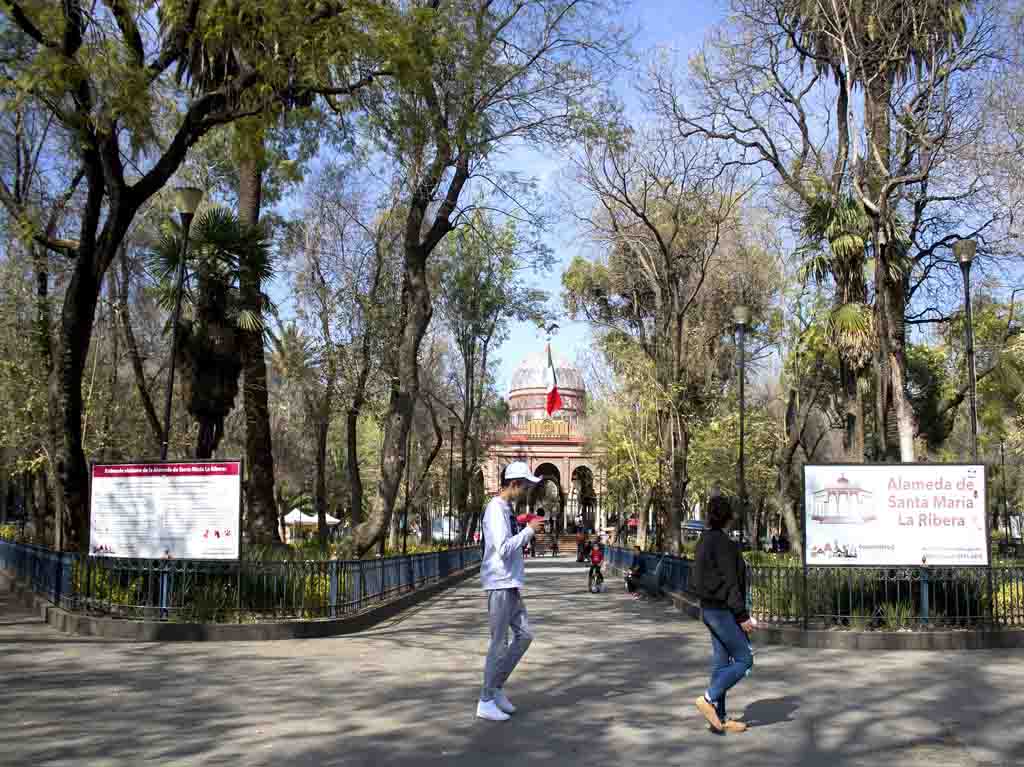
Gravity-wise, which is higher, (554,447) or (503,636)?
(554,447)

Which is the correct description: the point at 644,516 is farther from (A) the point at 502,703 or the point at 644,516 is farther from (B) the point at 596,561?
(A) the point at 502,703

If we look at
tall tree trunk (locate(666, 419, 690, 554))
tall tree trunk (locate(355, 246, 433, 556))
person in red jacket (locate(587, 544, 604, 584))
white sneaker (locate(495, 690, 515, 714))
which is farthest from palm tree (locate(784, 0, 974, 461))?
white sneaker (locate(495, 690, 515, 714))

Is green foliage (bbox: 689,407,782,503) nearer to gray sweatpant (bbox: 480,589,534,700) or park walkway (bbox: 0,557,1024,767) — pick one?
park walkway (bbox: 0,557,1024,767)

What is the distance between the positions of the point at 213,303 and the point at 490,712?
12.8m

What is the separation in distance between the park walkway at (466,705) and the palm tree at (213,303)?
651cm

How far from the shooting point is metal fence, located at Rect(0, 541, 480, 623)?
42.3 feet

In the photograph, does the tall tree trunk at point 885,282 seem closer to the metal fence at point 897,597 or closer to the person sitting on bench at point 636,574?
the metal fence at point 897,597

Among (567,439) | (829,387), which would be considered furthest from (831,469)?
(567,439)

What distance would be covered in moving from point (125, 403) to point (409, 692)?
92.6 feet

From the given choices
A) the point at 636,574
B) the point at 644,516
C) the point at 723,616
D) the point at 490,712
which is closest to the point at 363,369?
the point at 636,574

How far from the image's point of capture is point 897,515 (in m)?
13.6

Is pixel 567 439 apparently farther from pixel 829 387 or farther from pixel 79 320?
pixel 79 320

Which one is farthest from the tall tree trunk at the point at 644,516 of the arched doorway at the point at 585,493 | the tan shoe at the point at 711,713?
the arched doorway at the point at 585,493

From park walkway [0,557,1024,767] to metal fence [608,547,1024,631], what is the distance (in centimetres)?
107
